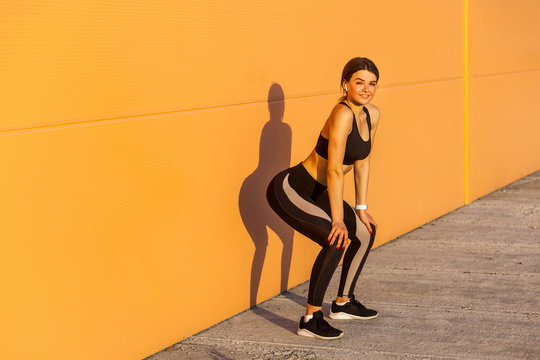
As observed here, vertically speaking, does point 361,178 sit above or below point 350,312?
above

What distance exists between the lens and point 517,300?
5.67m

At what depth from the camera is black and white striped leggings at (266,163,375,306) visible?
4836 mm

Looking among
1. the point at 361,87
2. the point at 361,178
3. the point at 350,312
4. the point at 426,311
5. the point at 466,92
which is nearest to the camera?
the point at 361,87

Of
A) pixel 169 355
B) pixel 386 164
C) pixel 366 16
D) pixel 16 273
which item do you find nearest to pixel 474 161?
pixel 386 164

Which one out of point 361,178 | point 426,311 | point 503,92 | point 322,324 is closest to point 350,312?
point 322,324

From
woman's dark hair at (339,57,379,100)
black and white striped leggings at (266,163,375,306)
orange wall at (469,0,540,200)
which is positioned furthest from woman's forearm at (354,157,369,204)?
orange wall at (469,0,540,200)

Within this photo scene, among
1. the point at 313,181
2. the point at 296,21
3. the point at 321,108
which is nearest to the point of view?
the point at 313,181

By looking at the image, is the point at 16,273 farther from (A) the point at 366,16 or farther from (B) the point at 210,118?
(A) the point at 366,16

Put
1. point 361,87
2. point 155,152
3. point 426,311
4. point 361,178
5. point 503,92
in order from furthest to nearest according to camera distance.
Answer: point 503,92 < point 426,311 < point 361,178 < point 361,87 < point 155,152

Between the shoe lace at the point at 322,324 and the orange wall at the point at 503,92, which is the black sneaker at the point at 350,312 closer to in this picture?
the shoe lace at the point at 322,324

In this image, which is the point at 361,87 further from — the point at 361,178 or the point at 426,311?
the point at 426,311

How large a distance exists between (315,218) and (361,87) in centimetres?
85

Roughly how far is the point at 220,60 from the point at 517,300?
8.96 feet

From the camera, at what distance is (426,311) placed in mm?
5457
